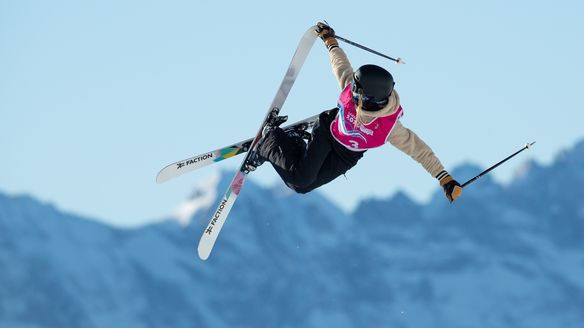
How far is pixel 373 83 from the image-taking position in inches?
531

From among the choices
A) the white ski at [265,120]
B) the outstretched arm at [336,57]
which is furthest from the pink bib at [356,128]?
the white ski at [265,120]

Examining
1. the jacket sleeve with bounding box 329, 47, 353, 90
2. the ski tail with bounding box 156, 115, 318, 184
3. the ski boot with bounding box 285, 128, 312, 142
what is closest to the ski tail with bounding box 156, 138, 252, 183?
the ski tail with bounding box 156, 115, 318, 184

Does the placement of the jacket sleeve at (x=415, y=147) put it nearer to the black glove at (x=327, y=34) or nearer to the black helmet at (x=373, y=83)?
the black helmet at (x=373, y=83)

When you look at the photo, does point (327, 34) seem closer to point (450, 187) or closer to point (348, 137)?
point (348, 137)

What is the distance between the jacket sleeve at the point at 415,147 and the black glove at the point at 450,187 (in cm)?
12

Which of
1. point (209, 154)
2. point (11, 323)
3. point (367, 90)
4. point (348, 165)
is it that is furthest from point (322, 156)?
point (11, 323)

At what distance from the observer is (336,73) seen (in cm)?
1452

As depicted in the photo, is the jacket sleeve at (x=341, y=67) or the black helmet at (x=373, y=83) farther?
the jacket sleeve at (x=341, y=67)

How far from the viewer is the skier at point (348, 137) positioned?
13.7 metres

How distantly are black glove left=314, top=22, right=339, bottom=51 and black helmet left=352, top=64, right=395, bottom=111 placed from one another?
152 centimetres

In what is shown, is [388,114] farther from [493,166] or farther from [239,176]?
[239,176]

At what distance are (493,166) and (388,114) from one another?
5.24 feet

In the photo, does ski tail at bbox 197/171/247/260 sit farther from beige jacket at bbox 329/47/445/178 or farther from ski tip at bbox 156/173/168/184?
beige jacket at bbox 329/47/445/178

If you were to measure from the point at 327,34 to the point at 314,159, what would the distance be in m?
1.81
